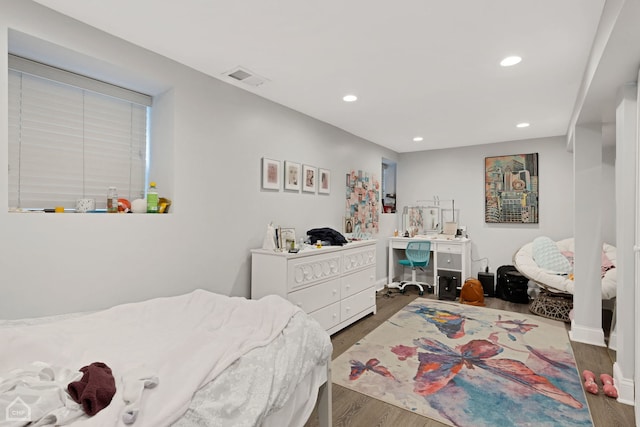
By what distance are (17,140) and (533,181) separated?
19.7 feet

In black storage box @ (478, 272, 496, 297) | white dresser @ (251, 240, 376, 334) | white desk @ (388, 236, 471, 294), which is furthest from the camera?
white desk @ (388, 236, 471, 294)

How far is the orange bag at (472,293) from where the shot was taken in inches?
183

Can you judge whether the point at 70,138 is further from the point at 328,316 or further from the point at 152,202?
the point at 328,316

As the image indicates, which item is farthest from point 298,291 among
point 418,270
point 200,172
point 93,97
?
point 418,270

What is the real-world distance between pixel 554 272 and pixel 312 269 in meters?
3.19

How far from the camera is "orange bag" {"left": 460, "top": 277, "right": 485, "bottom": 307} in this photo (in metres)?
4.64

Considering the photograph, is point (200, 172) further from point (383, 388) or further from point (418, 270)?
point (418, 270)

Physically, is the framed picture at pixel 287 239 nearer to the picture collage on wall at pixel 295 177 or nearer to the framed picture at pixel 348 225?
the picture collage on wall at pixel 295 177

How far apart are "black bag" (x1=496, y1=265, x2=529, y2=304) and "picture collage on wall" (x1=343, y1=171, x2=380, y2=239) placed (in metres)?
1.99

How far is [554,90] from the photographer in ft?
10.2

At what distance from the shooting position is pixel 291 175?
368 centimetres

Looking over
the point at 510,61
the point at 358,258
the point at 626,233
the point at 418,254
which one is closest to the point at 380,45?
the point at 510,61

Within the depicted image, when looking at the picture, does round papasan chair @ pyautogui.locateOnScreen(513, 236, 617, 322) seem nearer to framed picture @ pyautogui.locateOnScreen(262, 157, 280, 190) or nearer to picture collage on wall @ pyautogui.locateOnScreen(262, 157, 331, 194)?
picture collage on wall @ pyautogui.locateOnScreen(262, 157, 331, 194)

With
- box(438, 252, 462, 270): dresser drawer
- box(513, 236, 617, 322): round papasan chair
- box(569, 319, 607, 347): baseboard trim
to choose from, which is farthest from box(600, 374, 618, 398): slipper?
box(438, 252, 462, 270): dresser drawer
